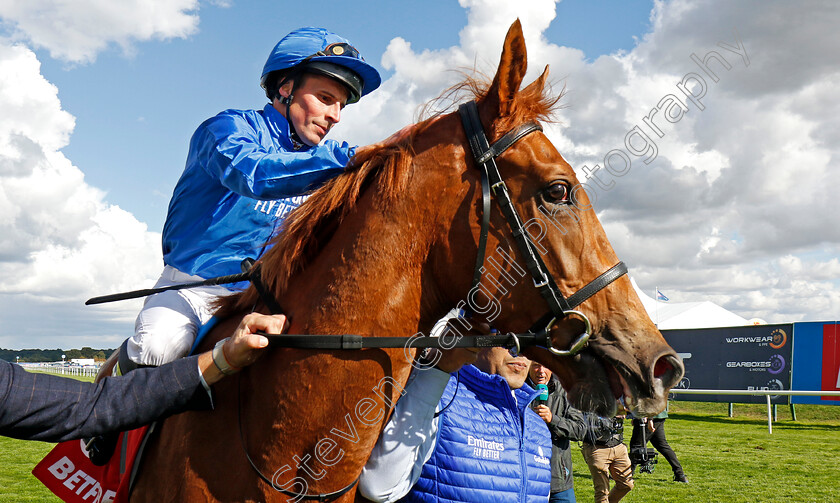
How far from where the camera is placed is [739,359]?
19531mm

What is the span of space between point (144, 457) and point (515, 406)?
1772 millimetres

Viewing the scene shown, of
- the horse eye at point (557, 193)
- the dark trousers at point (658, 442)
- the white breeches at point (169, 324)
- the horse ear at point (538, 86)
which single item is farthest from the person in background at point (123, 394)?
the dark trousers at point (658, 442)

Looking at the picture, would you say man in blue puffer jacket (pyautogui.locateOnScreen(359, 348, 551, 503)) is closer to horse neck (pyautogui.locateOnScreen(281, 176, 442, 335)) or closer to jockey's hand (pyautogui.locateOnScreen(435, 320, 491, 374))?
jockey's hand (pyautogui.locateOnScreen(435, 320, 491, 374))

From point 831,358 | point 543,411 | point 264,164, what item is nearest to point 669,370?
point 264,164

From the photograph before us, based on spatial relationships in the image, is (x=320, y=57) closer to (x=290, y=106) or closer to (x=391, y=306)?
(x=290, y=106)

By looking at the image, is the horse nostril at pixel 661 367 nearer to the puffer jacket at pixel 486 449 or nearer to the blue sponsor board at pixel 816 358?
the puffer jacket at pixel 486 449

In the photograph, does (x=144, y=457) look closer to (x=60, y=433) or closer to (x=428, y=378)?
(x=60, y=433)

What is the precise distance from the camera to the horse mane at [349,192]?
6.91 feet

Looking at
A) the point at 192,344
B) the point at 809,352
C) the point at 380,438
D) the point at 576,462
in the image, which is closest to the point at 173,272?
the point at 192,344

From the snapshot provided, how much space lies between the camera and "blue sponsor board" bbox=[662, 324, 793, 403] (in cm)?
1877

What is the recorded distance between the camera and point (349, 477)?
2.00 m

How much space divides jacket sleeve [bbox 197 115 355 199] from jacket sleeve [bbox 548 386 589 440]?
3.85 m

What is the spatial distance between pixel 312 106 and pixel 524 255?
4.27 feet

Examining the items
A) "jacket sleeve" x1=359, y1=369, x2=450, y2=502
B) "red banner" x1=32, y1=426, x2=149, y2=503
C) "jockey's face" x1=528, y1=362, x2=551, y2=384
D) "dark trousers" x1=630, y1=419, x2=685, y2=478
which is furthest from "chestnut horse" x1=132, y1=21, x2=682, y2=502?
"dark trousers" x1=630, y1=419, x2=685, y2=478
